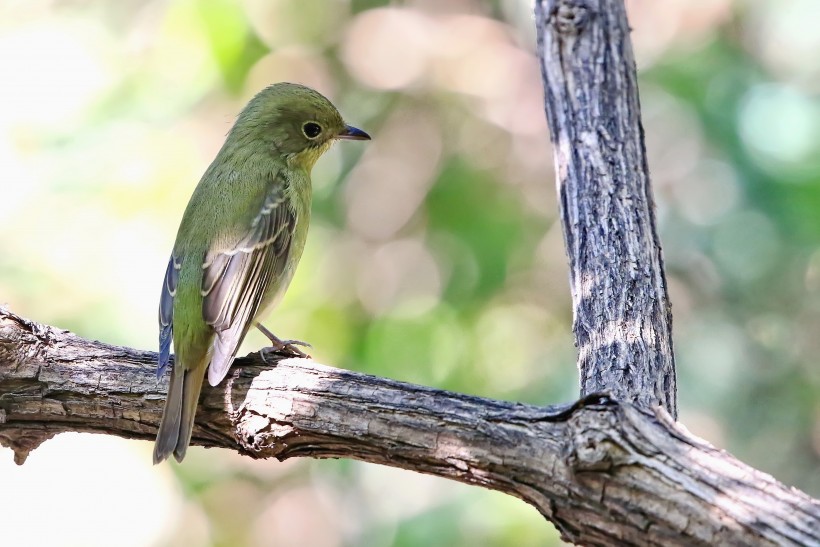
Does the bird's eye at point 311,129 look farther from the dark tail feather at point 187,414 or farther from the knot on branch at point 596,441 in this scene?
the knot on branch at point 596,441

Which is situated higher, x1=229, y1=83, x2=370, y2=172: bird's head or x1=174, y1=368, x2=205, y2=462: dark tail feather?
x1=229, y1=83, x2=370, y2=172: bird's head

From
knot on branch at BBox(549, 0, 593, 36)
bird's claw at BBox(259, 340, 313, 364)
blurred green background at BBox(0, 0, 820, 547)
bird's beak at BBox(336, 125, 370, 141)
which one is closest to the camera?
bird's claw at BBox(259, 340, 313, 364)

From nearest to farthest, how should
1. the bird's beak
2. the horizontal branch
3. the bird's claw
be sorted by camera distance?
the horizontal branch < the bird's claw < the bird's beak

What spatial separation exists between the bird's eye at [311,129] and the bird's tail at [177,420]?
1727mm

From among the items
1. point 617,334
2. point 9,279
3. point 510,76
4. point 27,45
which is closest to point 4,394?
point 9,279

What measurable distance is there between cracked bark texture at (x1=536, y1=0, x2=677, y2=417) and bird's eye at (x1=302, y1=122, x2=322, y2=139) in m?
1.14

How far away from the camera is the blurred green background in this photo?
5172 millimetres

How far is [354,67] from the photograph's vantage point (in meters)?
6.53

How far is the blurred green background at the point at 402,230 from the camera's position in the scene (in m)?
5.17

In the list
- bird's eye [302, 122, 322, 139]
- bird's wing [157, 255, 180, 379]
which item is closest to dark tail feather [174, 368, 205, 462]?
bird's wing [157, 255, 180, 379]

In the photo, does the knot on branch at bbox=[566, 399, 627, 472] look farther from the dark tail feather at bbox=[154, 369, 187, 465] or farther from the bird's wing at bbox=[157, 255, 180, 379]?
the bird's wing at bbox=[157, 255, 180, 379]

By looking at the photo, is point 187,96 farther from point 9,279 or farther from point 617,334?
point 617,334

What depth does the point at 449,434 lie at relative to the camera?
295cm

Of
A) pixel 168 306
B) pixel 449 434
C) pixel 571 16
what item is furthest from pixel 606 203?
pixel 168 306
